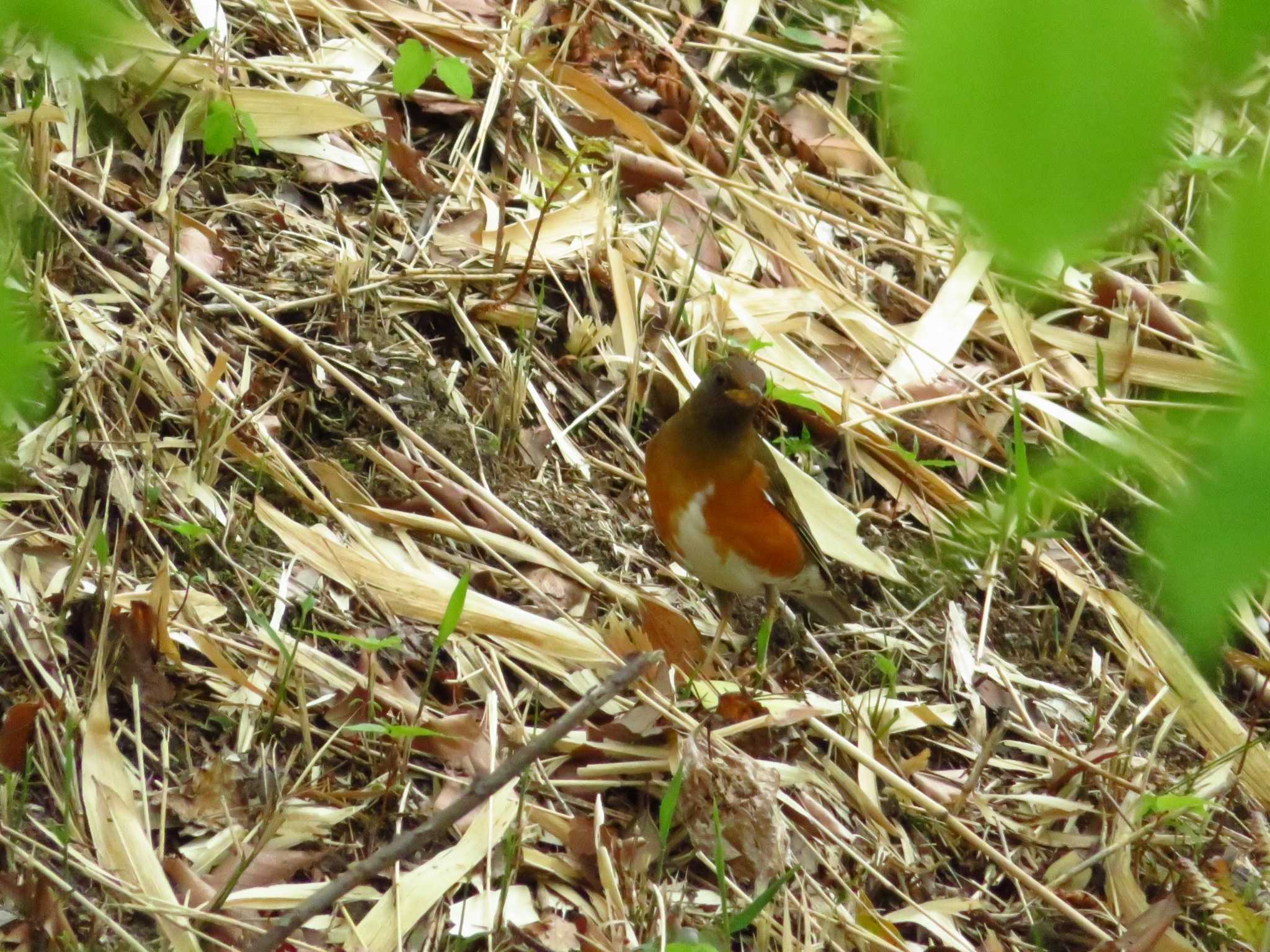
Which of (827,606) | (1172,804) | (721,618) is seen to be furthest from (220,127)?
(1172,804)

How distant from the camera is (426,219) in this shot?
14.6ft

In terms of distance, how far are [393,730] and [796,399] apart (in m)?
1.97

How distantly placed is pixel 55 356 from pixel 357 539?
2.97 ft

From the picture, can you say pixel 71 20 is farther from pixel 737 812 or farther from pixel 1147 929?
pixel 1147 929

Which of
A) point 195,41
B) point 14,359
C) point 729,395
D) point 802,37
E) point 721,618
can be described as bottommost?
point 721,618

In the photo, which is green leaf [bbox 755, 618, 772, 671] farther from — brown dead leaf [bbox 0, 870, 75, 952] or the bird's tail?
brown dead leaf [bbox 0, 870, 75, 952]

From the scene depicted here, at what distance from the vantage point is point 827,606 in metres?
4.32

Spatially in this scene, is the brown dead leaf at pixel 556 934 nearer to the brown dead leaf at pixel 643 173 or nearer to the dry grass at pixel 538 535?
the dry grass at pixel 538 535

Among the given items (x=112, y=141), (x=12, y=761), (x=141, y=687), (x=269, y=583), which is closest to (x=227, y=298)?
(x=112, y=141)

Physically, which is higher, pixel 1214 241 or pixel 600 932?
pixel 1214 241

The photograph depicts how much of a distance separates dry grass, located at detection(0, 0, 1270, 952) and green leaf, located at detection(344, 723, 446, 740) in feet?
0.21

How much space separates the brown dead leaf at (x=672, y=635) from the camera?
367 centimetres

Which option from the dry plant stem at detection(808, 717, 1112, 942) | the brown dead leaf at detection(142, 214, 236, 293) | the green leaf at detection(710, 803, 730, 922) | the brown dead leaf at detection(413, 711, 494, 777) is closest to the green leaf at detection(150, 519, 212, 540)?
the brown dead leaf at detection(413, 711, 494, 777)

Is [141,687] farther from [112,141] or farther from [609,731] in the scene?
[112,141]
